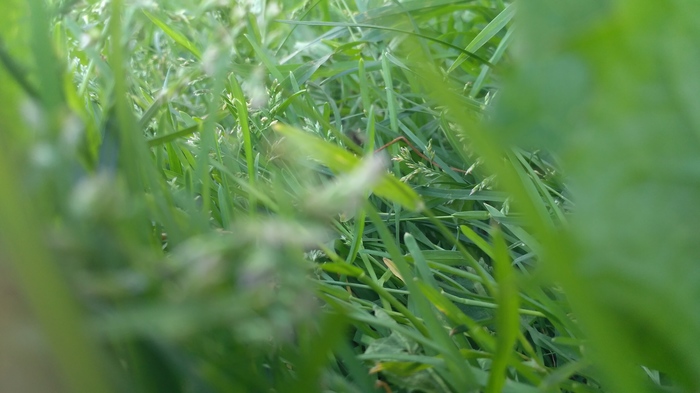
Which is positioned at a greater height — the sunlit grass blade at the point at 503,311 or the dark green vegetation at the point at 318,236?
the dark green vegetation at the point at 318,236

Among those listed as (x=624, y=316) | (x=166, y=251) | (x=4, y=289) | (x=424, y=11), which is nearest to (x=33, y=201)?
(x=4, y=289)

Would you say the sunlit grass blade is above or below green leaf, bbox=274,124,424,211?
below

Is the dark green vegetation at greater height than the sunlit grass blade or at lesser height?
greater

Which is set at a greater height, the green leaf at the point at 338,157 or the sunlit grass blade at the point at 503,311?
the green leaf at the point at 338,157

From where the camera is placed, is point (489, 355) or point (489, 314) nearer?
point (489, 355)

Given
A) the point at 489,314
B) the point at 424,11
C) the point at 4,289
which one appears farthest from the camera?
the point at 424,11

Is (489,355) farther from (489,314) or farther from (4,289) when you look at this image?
(4,289)

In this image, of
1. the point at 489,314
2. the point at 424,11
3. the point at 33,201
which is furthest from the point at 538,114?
the point at 424,11

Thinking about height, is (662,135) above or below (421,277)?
above

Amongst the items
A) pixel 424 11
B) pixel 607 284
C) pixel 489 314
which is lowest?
pixel 489 314

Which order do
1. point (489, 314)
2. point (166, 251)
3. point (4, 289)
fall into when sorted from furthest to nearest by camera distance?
point (489, 314) < point (166, 251) < point (4, 289)
